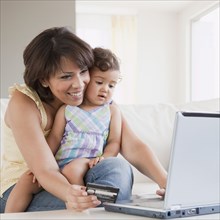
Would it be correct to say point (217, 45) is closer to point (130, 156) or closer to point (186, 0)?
point (186, 0)

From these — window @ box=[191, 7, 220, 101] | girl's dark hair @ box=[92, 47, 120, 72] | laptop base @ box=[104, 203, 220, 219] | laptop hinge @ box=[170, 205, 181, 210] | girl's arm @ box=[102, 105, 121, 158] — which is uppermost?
window @ box=[191, 7, 220, 101]

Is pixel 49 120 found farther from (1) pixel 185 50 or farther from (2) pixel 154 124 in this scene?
(1) pixel 185 50

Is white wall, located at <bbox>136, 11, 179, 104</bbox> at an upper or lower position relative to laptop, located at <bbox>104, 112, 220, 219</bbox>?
upper

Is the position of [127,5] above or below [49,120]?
above

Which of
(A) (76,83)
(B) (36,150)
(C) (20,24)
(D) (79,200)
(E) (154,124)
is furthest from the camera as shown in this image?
(C) (20,24)

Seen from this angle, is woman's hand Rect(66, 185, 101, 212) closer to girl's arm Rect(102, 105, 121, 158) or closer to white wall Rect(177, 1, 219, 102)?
girl's arm Rect(102, 105, 121, 158)

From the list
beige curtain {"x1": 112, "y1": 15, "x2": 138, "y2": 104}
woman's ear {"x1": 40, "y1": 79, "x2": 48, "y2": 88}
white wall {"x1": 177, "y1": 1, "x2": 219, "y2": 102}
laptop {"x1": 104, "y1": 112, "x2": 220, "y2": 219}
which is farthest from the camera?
beige curtain {"x1": 112, "y1": 15, "x2": 138, "y2": 104}

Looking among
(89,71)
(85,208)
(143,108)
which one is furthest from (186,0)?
(85,208)

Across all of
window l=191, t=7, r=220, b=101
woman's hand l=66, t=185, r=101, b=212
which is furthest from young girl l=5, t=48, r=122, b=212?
window l=191, t=7, r=220, b=101

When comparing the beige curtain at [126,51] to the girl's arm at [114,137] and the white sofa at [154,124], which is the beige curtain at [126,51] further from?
the girl's arm at [114,137]

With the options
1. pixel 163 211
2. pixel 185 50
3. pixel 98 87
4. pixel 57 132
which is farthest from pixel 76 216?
pixel 185 50

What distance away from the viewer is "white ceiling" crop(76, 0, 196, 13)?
622 centimetres

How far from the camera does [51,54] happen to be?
4.56 ft

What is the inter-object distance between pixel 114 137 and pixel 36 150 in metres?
0.31
